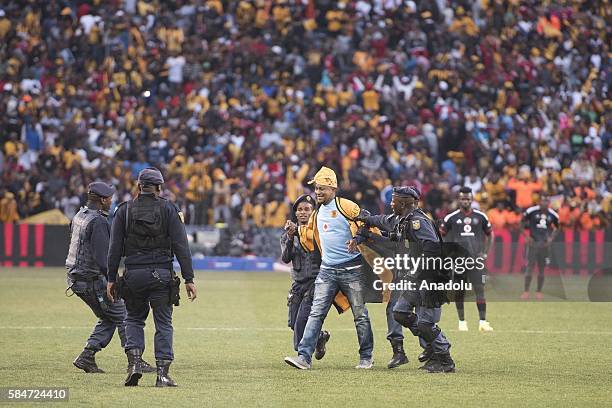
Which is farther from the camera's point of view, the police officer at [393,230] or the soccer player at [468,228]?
the soccer player at [468,228]

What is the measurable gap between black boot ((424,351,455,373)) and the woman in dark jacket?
145 cm

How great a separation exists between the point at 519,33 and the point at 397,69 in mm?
4522

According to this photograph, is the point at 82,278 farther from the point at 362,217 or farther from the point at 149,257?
the point at 362,217

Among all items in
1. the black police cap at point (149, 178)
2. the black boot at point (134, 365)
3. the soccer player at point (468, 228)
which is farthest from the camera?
the soccer player at point (468, 228)

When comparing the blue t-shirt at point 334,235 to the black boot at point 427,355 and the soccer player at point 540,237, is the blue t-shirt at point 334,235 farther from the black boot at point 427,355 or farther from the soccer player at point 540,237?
the soccer player at point 540,237

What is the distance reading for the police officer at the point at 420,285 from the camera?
44.0 feet

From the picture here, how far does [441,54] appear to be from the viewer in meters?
36.5

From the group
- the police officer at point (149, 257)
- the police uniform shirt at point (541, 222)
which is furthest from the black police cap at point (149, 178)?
the police uniform shirt at point (541, 222)

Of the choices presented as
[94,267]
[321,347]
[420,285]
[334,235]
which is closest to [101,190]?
[94,267]

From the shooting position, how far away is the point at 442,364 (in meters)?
13.7

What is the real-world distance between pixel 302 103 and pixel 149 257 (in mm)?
22701

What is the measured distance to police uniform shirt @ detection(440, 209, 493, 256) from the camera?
19750 mm

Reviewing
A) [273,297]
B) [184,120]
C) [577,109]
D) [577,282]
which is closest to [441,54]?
[577,109]

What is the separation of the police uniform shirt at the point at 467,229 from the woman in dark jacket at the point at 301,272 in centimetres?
550
